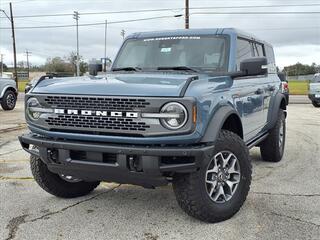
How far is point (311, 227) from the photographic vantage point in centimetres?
416

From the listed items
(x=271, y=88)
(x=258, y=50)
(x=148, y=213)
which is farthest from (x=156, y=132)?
(x=258, y=50)

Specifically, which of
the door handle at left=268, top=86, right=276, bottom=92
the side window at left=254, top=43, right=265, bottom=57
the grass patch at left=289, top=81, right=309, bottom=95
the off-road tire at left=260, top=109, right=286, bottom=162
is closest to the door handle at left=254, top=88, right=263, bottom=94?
the door handle at left=268, top=86, right=276, bottom=92

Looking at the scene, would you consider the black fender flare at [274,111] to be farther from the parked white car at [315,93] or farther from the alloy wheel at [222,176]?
the parked white car at [315,93]

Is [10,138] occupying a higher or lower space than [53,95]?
lower

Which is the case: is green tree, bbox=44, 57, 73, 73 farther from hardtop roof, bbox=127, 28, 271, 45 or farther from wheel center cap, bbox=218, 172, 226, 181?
wheel center cap, bbox=218, 172, 226, 181

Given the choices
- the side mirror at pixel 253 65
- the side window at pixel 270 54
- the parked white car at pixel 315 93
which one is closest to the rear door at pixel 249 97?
the side mirror at pixel 253 65

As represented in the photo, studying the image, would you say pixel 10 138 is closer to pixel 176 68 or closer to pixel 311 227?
pixel 176 68

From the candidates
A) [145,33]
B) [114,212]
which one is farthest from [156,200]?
[145,33]

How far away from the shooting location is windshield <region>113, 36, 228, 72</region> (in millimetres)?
5184

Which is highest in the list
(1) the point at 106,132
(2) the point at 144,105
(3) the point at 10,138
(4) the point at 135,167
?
(2) the point at 144,105

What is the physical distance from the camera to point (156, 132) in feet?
12.4

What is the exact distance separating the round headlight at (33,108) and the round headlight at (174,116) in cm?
133

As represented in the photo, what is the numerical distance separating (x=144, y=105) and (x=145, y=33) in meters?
2.43

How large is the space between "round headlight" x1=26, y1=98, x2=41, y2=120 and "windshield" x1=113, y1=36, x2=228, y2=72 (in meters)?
1.46
